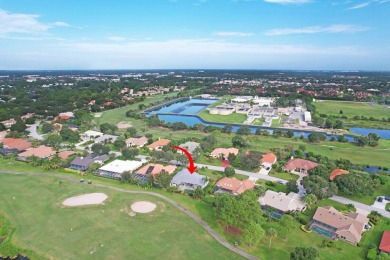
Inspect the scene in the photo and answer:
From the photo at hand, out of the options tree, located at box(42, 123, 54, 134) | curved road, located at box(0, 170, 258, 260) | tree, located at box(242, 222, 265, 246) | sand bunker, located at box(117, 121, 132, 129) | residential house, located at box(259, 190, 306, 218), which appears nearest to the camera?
tree, located at box(242, 222, 265, 246)

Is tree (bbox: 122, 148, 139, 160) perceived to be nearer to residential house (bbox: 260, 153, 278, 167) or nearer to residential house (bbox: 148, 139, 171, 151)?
residential house (bbox: 148, 139, 171, 151)

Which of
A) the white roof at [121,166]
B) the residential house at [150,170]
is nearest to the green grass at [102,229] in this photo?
the residential house at [150,170]

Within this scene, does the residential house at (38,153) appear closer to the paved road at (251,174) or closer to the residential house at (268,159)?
the paved road at (251,174)

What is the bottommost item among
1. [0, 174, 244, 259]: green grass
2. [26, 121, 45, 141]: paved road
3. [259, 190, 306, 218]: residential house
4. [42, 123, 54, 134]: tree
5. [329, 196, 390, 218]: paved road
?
[329, 196, 390, 218]: paved road

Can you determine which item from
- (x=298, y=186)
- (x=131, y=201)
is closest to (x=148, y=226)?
(x=131, y=201)

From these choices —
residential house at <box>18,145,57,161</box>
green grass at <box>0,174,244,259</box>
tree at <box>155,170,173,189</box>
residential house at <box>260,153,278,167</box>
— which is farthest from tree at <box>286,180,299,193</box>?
residential house at <box>18,145,57,161</box>

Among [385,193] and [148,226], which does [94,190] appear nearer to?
[148,226]

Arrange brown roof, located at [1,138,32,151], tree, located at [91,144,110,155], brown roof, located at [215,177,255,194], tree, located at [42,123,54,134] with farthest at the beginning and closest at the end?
tree, located at [42,123,54,134]
brown roof, located at [1,138,32,151]
tree, located at [91,144,110,155]
brown roof, located at [215,177,255,194]
